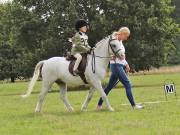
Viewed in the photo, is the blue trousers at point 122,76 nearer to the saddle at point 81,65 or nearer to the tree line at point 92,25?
the saddle at point 81,65

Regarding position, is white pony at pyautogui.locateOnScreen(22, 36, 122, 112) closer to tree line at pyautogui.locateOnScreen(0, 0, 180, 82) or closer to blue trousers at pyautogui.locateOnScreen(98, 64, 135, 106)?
blue trousers at pyautogui.locateOnScreen(98, 64, 135, 106)

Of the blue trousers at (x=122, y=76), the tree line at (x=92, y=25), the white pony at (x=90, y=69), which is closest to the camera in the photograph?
the white pony at (x=90, y=69)

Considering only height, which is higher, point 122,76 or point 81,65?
point 81,65

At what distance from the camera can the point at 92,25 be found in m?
38.8

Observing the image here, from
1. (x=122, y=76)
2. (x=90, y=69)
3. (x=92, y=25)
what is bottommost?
(x=92, y=25)

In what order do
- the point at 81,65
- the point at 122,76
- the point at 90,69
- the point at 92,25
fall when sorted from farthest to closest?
1. the point at 92,25
2. the point at 122,76
3. the point at 81,65
4. the point at 90,69

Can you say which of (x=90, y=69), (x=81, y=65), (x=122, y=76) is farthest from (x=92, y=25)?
(x=90, y=69)

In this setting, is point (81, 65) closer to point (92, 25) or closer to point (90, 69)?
point (90, 69)

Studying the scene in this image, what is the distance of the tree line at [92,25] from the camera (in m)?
39.3

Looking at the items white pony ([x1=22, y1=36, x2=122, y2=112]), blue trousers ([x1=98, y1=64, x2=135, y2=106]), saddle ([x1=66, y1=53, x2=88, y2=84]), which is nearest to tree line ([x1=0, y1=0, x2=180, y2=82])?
white pony ([x1=22, y1=36, x2=122, y2=112])

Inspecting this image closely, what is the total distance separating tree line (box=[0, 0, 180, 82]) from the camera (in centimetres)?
3931

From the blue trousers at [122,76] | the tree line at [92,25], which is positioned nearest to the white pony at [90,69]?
the blue trousers at [122,76]

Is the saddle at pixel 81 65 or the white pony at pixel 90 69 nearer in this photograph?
the white pony at pixel 90 69

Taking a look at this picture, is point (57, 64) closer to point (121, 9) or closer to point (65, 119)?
point (65, 119)
